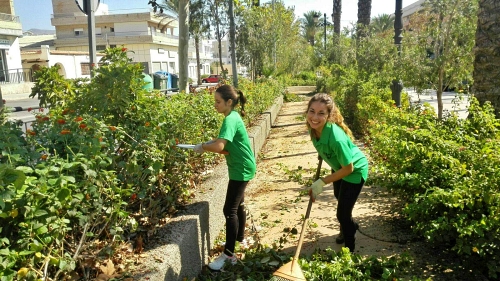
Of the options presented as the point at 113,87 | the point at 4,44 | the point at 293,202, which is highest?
the point at 4,44

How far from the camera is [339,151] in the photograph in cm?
314

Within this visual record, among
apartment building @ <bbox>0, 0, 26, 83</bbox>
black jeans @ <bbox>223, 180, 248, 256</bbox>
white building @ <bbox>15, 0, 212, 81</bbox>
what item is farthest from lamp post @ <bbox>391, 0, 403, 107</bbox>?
white building @ <bbox>15, 0, 212, 81</bbox>

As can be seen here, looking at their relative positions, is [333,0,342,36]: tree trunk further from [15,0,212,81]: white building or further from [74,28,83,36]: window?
[74,28,83,36]: window

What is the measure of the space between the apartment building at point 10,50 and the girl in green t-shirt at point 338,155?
31630 millimetres

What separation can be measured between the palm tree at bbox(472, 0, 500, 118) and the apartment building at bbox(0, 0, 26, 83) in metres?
31.5

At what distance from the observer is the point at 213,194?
4.12 meters

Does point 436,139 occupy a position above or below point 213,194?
above

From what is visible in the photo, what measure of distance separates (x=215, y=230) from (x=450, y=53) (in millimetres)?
5647

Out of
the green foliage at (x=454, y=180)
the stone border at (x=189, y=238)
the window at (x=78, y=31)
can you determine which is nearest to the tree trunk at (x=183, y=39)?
the stone border at (x=189, y=238)

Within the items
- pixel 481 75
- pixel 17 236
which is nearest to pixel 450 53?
pixel 481 75

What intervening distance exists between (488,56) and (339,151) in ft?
9.59

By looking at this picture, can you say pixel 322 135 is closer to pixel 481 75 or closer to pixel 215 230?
pixel 215 230

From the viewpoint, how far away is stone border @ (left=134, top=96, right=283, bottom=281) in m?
2.76

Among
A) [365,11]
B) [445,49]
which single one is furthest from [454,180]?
[365,11]
